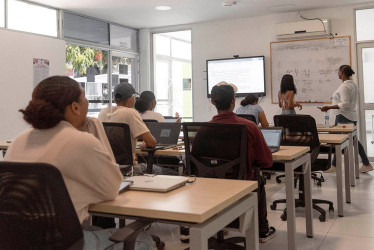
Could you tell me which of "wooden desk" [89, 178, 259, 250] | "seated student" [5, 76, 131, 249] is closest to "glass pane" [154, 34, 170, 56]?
"wooden desk" [89, 178, 259, 250]

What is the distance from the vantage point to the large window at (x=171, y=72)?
896 centimetres

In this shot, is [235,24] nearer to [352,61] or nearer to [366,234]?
[352,61]

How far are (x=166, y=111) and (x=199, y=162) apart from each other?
666 centimetres

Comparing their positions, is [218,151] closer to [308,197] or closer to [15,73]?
[308,197]

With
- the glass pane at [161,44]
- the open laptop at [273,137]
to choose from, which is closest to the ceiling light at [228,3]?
the glass pane at [161,44]

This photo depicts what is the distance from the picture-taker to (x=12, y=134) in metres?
6.12

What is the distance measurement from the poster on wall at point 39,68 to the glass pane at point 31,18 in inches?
19.1

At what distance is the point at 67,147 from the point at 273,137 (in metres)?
2.02

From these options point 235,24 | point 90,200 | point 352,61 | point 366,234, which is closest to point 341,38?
point 352,61

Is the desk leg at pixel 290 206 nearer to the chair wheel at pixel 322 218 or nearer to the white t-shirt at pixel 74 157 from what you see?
the chair wheel at pixel 322 218

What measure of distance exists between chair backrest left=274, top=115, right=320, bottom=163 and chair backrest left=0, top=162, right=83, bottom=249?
289 cm

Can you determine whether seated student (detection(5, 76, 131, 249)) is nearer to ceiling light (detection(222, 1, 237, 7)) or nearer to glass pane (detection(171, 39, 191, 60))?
ceiling light (detection(222, 1, 237, 7))

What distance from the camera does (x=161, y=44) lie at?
29.9 ft

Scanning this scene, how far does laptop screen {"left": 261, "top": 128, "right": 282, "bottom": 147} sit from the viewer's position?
10.0 feet
